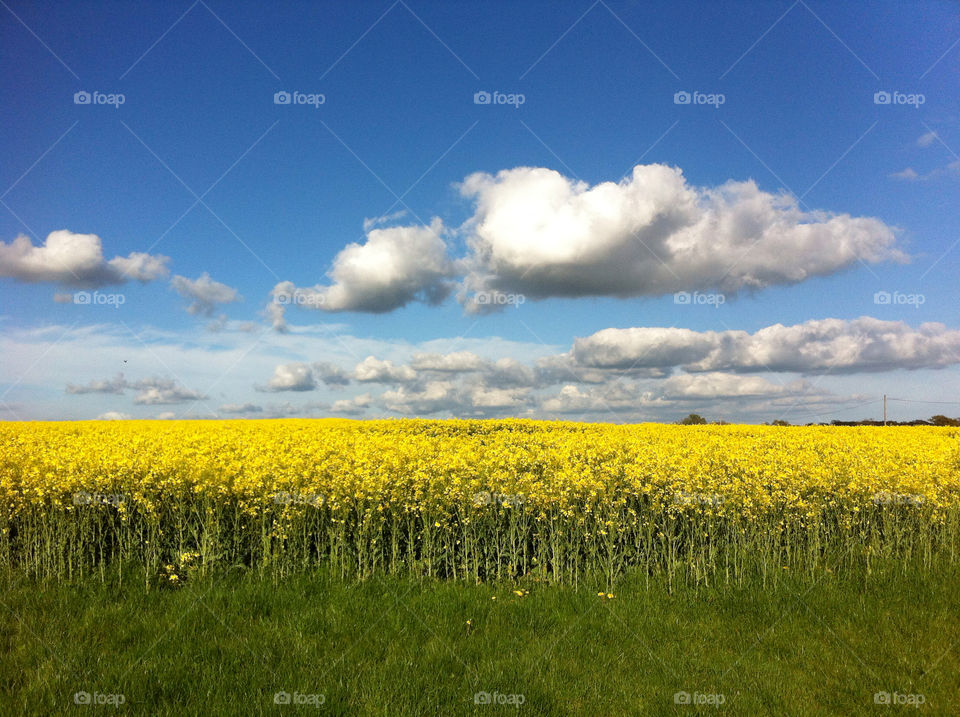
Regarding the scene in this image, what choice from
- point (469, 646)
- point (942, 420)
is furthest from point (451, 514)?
point (942, 420)

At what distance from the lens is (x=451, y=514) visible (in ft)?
30.1

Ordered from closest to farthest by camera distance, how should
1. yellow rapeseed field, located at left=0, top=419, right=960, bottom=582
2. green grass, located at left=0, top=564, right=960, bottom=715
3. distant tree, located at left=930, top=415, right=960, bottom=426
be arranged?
1. green grass, located at left=0, top=564, right=960, bottom=715
2. yellow rapeseed field, located at left=0, top=419, right=960, bottom=582
3. distant tree, located at left=930, top=415, right=960, bottom=426

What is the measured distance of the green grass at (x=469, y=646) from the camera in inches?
216

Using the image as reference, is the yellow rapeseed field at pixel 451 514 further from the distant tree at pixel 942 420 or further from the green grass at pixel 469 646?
the distant tree at pixel 942 420

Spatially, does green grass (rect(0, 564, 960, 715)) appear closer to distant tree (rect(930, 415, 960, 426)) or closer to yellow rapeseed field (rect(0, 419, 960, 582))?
yellow rapeseed field (rect(0, 419, 960, 582))

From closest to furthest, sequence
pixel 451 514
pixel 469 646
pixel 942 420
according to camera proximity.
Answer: pixel 469 646 < pixel 451 514 < pixel 942 420

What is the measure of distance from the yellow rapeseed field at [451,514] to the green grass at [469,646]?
715 millimetres

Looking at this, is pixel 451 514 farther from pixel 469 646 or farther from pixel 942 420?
pixel 942 420

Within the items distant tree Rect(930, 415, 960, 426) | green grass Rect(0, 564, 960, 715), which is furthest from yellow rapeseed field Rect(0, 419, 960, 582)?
distant tree Rect(930, 415, 960, 426)

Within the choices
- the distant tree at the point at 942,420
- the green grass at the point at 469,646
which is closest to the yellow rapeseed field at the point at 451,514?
the green grass at the point at 469,646

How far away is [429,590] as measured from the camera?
7.76m

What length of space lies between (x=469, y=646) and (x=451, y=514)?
9.70 feet

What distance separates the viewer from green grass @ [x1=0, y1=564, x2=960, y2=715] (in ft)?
18.0

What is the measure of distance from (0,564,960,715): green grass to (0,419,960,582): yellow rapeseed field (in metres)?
0.72
